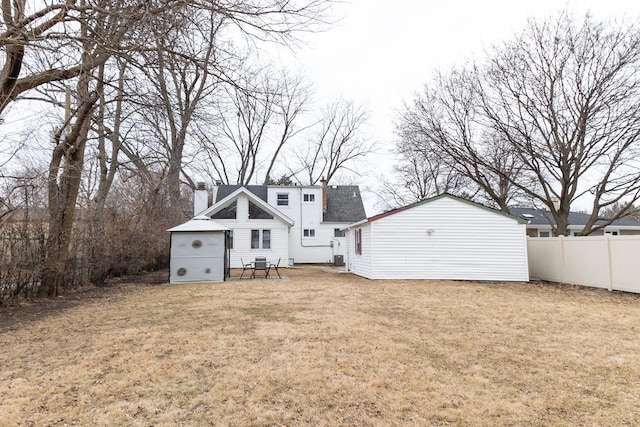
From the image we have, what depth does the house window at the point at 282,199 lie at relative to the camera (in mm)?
24703

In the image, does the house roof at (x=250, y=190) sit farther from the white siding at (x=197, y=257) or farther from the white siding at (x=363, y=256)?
the white siding at (x=197, y=257)

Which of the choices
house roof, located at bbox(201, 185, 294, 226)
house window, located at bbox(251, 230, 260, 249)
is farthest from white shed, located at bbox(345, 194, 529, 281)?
house window, located at bbox(251, 230, 260, 249)

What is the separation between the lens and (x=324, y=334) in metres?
5.63

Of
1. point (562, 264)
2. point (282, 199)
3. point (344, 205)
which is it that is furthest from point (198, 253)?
point (344, 205)

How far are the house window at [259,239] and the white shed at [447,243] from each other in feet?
26.2

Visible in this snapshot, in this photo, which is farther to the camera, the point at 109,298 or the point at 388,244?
the point at 388,244

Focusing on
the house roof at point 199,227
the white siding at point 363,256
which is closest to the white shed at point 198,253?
the house roof at point 199,227

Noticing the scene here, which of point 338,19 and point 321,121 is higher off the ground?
point 321,121

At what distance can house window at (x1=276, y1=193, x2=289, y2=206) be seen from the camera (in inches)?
973

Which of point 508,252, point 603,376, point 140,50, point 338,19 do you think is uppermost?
point 338,19

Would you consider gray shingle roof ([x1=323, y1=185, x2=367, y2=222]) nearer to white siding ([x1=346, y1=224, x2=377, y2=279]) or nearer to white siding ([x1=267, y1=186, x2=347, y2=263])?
white siding ([x1=267, y1=186, x2=347, y2=263])

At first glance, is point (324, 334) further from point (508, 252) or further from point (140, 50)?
point (508, 252)

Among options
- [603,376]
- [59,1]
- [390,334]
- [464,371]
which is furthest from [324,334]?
[59,1]

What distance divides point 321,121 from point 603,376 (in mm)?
31185
